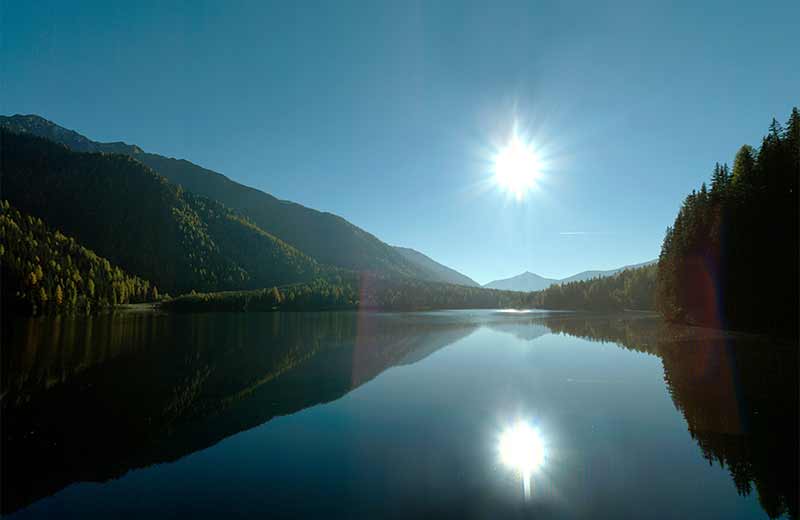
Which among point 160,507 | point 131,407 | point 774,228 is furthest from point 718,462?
point 774,228

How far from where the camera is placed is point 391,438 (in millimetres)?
17531

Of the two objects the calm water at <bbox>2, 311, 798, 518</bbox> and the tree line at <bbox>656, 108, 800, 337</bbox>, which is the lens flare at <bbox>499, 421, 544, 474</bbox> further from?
the tree line at <bbox>656, 108, 800, 337</bbox>

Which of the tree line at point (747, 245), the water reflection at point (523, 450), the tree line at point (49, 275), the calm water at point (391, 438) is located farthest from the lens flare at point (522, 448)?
the tree line at point (49, 275)

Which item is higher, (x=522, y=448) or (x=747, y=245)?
(x=747, y=245)

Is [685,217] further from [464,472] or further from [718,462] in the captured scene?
[464,472]

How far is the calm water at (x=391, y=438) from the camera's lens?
11.8m

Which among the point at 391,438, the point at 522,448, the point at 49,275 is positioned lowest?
the point at 391,438

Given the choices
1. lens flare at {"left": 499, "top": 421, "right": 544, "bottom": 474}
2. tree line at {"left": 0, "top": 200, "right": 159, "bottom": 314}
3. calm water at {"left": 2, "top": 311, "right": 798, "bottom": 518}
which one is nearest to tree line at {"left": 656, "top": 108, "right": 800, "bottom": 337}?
calm water at {"left": 2, "top": 311, "right": 798, "bottom": 518}

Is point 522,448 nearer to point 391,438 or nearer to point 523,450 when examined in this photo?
point 523,450

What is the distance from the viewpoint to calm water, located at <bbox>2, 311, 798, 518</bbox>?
38.6 ft

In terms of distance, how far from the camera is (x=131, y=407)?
21.3m

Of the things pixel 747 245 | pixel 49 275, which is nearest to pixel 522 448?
pixel 747 245

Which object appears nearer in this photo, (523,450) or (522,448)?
(523,450)

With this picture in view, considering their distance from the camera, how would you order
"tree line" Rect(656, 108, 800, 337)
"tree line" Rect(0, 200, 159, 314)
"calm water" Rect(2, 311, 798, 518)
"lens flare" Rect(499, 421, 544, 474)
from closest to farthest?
1. "calm water" Rect(2, 311, 798, 518)
2. "lens flare" Rect(499, 421, 544, 474)
3. "tree line" Rect(656, 108, 800, 337)
4. "tree line" Rect(0, 200, 159, 314)
